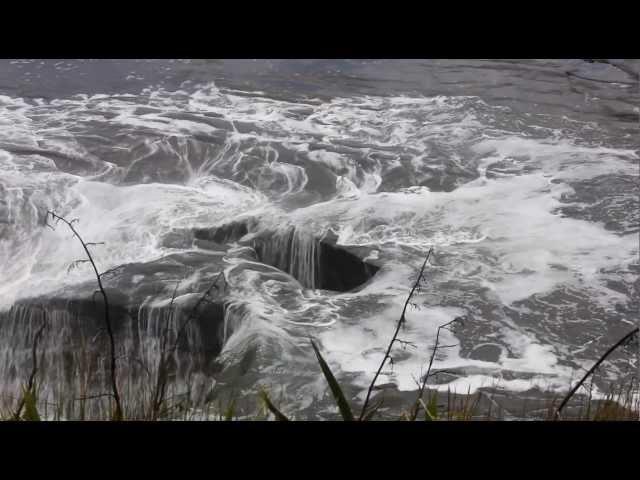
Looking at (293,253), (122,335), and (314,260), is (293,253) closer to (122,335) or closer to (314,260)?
(314,260)

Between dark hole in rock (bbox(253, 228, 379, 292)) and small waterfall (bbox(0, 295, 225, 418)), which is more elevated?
dark hole in rock (bbox(253, 228, 379, 292))

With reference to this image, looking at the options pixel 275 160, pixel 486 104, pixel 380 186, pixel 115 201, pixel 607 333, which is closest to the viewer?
pixel 607 333

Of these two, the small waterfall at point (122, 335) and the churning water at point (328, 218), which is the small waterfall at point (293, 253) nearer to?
the churning water at point (328, 218)

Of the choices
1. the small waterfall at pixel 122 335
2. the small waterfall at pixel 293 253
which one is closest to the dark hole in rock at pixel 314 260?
the small waterfall at pixel 293 253

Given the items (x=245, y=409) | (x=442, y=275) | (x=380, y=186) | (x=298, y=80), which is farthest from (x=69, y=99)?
(x=245, y=409)

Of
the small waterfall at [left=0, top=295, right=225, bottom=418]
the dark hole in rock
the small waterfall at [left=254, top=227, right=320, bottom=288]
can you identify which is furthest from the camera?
the small waterfall at [left=254, top=227, right=320, bottom=288]

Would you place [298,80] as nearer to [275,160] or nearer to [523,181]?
[275,160]

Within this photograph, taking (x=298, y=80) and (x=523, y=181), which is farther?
(x=298, y=80)

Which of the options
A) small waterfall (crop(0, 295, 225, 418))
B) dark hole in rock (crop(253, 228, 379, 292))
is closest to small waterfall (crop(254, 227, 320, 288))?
dark hole in rock (crop(253, 228, 379, 292))

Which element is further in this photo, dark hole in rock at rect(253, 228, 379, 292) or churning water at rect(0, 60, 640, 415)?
dark hole in rock at rect(253, 228, 379, 292)

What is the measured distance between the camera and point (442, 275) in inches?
257

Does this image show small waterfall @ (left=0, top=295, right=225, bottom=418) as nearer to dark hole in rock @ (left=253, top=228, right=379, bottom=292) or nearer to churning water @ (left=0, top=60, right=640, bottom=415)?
churning water @ (left=0, top=60, right=640, bottom=415)

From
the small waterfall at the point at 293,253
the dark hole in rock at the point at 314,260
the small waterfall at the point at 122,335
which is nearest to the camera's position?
the small waterfall at the point at 122,335

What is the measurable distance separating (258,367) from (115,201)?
3.84m
